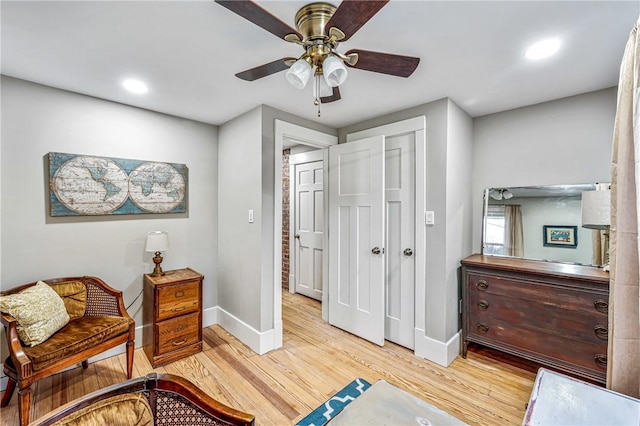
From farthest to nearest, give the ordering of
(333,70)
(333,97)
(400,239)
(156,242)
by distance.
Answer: (400,239)
(156,242)
(333,97)
(333,70)

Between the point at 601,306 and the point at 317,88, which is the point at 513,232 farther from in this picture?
the point at 317,88

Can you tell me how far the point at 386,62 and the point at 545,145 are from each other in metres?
2.03

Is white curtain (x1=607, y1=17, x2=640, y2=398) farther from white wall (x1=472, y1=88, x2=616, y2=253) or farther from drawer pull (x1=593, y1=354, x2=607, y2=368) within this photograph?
white wall (x1=472, y1=88, x2=616, y2=253)

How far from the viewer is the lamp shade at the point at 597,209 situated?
183 centimetres

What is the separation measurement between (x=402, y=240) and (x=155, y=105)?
2635 mm

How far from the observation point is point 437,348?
8.02 feet

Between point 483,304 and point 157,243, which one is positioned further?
point 157,243

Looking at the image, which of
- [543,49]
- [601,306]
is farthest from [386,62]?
[601,306]

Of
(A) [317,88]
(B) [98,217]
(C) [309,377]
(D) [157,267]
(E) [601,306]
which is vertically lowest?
(C) [309,377]

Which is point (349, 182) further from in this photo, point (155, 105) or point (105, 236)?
point (105, 236)

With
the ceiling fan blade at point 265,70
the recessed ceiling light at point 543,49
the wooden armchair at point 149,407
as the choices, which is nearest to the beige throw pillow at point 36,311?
the wooden armchair at point 149,407

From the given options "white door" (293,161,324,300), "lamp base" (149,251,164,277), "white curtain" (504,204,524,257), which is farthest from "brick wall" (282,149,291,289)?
"white curtain" (504,204,524,257)

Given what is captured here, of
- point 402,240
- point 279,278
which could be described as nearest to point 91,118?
point 279,278

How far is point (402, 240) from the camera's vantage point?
8.99 feet
